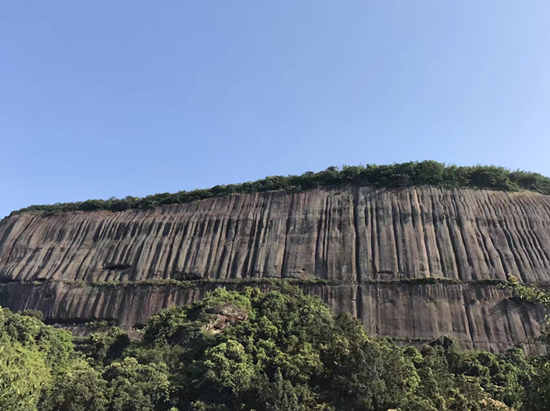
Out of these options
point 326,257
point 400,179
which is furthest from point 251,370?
point 400,179

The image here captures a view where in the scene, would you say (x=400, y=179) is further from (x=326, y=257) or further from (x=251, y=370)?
(x=251, y=370)

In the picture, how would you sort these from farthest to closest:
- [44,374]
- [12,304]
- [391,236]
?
[12,304] → [391,236] → [44,374]

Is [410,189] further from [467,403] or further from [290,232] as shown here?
[467,403]

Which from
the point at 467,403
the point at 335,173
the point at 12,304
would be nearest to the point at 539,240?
the point at 335,173

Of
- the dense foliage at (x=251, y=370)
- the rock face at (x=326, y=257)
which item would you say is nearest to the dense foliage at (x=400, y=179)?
the rock face at (x=326, y=257)

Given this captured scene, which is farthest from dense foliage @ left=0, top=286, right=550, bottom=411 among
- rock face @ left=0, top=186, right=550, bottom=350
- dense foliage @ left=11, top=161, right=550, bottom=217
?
dense foliage @ left=11, top=161, right=550, bottom=217

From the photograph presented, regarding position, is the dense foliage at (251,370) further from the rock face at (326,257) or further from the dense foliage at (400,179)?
the dense foliage at (400,179)

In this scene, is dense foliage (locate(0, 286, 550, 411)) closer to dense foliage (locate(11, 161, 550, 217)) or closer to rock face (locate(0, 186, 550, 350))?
rock face (locate(0, 186, 550, 350))
